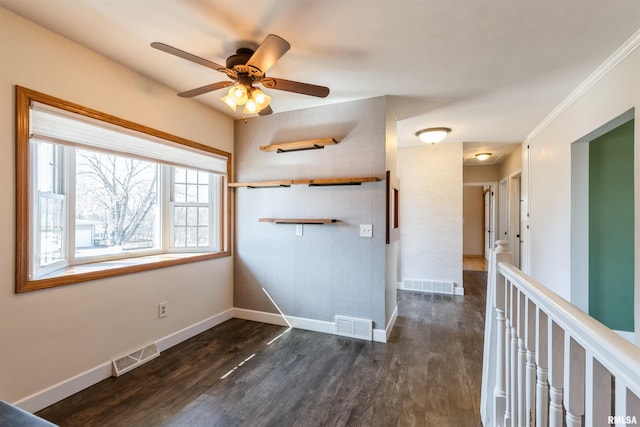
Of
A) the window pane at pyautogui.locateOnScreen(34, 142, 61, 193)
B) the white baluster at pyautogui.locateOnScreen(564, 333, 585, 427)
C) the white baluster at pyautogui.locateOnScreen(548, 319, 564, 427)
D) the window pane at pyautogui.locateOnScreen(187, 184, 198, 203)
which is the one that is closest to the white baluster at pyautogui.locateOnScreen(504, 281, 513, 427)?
the white baluster at pyautogui.locateOnScreen(548, 319, 564, 427)

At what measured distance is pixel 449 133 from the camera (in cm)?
408

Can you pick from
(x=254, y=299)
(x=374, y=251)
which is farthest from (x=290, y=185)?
(x=254, y=299)

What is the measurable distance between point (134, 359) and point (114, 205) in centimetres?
131

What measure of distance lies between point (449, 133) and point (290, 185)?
251 centimetres

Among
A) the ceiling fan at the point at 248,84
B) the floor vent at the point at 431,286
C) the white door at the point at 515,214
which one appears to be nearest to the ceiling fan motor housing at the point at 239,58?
the ceiling fan at the point at 248,84

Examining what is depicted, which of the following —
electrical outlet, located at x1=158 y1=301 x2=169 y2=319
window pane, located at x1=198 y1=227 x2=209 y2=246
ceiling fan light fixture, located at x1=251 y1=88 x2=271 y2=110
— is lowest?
electrical outlet, located at x1=158 y1=301 x2=169 y2=319

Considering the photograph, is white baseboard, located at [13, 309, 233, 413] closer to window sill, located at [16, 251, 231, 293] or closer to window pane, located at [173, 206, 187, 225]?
window sill, located at [16, 251, 231, 293]

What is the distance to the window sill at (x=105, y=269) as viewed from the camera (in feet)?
5.86

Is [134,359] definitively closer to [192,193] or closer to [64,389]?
[64,389]

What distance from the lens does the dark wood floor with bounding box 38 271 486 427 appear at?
1749 millimetres

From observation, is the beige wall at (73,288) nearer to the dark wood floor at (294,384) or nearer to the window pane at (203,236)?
the dark wood floor at (294,384)

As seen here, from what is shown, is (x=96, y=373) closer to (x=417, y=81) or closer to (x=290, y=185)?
(x=290, y=185)

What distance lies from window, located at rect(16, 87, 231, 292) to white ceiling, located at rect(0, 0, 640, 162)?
54cm

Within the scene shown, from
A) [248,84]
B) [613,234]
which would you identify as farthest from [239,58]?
[613,234]
